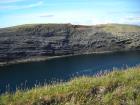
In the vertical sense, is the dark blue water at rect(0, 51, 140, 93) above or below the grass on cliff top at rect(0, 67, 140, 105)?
below

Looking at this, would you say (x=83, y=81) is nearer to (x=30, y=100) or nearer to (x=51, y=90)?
(x=51, y=90)

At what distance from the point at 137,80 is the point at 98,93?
1.67 metres

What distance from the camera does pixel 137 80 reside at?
1140cm

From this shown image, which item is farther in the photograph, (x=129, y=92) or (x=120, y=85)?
(x=120, y=85)

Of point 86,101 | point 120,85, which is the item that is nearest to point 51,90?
point 86,101

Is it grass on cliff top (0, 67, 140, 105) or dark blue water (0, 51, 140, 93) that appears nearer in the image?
grass on cliff top (0, 67, 140, 105)

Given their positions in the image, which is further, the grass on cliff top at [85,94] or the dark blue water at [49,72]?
the dark blue water at [49,72]

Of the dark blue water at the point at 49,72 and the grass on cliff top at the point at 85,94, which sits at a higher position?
the grass on cliff top at the point at 85,94

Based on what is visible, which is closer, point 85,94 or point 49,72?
point 85,94

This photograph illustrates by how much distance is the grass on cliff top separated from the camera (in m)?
9.70

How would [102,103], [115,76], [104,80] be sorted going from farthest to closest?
1. [115,76]
2. [104,80]
3. [102,103]

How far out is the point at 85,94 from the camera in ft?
33.6

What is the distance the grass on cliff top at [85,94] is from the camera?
9.70 metres

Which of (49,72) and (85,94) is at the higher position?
(85,94)
